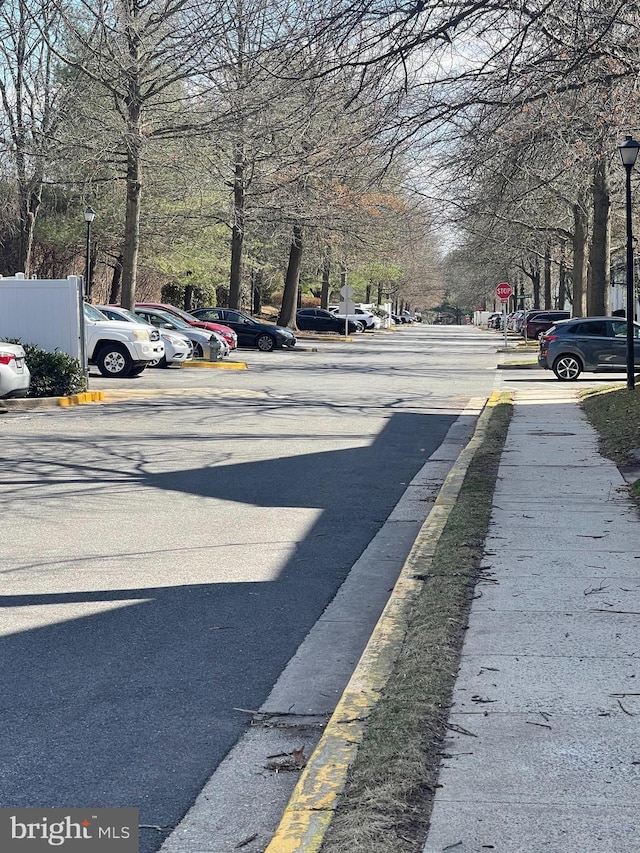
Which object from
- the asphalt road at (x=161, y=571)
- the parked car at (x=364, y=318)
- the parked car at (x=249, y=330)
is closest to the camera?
the asphalt road at (x=161, y=571)

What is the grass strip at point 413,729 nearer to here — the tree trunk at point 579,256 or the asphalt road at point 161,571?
the asphalt road at point 161,571

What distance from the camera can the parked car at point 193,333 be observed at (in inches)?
1270

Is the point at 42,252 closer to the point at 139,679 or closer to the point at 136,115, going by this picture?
the point at 136,115

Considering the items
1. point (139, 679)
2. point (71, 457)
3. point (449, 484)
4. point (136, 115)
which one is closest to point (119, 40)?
point (136, 115)

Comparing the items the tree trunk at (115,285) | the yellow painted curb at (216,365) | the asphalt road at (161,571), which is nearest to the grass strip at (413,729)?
the asphalt road at (161,571)

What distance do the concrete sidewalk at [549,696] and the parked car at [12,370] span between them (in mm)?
10774

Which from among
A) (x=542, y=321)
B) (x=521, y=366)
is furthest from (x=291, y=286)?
(x=521, y=366)

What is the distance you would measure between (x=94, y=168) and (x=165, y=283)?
3013 cm

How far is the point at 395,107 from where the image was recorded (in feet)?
37.6

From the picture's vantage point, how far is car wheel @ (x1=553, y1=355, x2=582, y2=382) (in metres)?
27.6

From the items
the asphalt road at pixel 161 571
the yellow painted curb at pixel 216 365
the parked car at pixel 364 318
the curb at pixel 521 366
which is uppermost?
the parked car at pixel 364 318

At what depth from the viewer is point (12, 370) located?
59.0 ft

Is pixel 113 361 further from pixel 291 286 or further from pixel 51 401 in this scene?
pixel 291 286

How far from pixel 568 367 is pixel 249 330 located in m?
18.7
